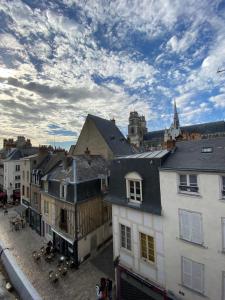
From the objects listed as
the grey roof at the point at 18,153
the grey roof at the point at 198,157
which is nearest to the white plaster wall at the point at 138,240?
the grey roof at the point at 198,157

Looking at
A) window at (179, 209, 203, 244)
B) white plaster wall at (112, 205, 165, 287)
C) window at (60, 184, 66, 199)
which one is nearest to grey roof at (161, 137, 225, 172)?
window at (179, 209, 203, 244)

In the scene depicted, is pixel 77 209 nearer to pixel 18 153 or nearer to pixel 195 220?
pixel 195 220

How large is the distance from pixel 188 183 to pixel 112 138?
19.1m

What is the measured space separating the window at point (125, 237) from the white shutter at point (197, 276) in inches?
142

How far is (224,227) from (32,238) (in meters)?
18.1

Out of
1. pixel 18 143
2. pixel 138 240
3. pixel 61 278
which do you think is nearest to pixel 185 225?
pixel 138 240

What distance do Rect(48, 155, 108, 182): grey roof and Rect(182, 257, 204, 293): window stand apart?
9.10m

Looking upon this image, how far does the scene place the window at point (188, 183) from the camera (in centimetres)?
788

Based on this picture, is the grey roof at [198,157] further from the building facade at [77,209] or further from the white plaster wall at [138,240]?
the building facade at [77,209]

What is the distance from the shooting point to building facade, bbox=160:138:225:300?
7.26 meters

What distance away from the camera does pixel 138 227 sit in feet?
32.4

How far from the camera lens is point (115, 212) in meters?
11.2

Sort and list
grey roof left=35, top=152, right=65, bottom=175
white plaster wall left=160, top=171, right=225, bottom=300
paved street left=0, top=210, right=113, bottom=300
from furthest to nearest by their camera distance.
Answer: grey roof left=35, top=152, right=65, bottom=175, paved street left=0, top=210, right=113, bottom=300, white plaster wall left=160, top=171, right=225, bottom=300

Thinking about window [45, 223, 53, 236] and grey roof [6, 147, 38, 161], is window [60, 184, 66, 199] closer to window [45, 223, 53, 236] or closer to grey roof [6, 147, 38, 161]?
window [45, 223, 53, 236]
